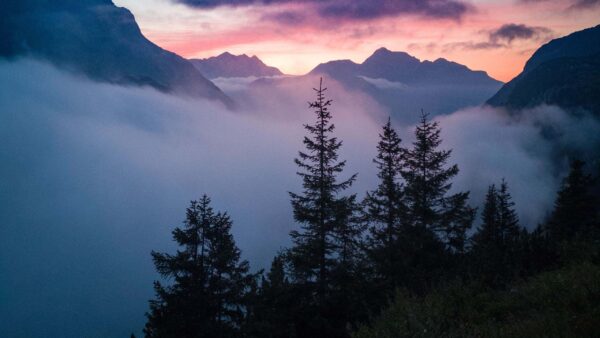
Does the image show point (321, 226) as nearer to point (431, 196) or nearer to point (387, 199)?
point (387, 199)

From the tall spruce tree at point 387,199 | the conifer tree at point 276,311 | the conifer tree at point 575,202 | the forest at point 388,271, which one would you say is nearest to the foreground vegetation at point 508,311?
the forest at point 388,271

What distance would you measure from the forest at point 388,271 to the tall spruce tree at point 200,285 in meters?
0.06

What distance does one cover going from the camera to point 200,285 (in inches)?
764

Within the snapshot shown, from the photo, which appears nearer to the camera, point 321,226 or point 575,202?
point 321,226

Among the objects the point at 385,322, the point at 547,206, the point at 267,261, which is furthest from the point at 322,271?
the point at 547,206

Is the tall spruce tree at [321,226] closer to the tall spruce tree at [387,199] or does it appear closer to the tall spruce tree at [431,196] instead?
the tall spruce tree at [387,199]

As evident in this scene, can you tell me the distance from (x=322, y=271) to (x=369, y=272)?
249cm

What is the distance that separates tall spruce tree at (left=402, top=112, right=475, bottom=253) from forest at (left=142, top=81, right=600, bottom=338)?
2.6 inches

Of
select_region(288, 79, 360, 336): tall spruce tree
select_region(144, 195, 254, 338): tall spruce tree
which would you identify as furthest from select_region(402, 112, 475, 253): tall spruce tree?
select_region(144, 195, 254, 338): tall spruce tree

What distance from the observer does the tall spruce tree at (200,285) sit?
1786 cm

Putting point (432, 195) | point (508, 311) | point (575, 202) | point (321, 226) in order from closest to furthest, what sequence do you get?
point (508, 311)
point (321, 226)
point (432, 195)
point (575, 202)

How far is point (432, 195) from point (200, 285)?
1405 cm

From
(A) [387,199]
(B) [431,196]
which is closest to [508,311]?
(B) [431,196]

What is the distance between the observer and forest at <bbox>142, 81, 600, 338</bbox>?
7270mm
